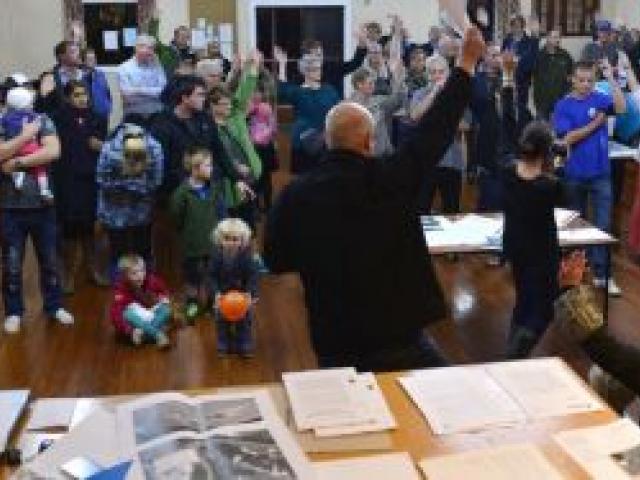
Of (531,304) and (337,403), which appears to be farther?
(531,304)

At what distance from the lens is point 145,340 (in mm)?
5117

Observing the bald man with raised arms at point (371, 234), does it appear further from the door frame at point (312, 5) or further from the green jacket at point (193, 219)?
the door frame at point (312, 5)

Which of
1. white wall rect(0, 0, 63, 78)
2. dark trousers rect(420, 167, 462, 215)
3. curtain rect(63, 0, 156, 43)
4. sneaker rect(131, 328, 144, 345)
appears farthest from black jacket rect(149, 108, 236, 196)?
white wall rect(0, 0, 63, 78)

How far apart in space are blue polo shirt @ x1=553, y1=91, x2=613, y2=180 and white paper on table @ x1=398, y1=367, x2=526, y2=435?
3.83 meters

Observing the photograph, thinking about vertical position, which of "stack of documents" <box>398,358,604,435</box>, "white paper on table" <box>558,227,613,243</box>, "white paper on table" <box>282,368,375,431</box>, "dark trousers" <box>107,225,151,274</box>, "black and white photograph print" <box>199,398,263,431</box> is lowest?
"dark trousers" <box>107,225,151,274</box>

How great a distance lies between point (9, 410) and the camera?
2.14 metres

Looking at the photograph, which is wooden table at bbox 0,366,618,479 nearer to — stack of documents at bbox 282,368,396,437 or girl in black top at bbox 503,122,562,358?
stack of documents at bbox 282,368,396,437

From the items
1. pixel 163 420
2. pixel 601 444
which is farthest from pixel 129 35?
pixel 601 444

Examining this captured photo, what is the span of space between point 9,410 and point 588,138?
4.63 metres

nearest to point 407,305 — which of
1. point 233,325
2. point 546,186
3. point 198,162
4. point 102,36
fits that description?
point 546,186

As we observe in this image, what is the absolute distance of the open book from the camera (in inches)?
71.3

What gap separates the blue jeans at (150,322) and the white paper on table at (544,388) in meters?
3.04

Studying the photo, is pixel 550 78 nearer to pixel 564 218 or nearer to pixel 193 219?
pixel 564 218

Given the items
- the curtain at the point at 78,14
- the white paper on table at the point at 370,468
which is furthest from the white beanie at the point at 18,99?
the curtain at the point at 78,14
